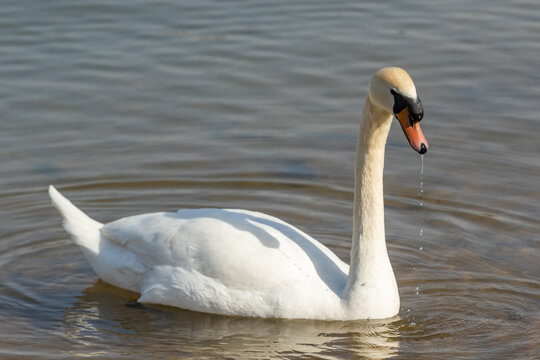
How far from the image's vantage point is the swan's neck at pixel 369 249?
271 inches

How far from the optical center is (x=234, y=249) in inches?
275

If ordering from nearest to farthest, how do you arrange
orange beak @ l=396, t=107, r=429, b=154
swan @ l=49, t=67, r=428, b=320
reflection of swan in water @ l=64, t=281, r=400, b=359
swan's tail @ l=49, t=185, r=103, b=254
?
orange beak @ l=396, t=107, r=429, b=154, reflection of swan in water @ l=64, t=281, r=400, b=359, swan @ l=49, t=67, r=428, b=320, swan's tail @ l=49, t=185, r=103, b=254

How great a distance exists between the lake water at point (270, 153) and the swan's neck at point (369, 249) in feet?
0.55

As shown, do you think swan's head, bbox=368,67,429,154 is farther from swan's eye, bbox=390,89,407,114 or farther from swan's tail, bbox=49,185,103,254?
swan's tail, bbox=49,185,103,254

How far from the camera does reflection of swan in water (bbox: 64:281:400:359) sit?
669cm

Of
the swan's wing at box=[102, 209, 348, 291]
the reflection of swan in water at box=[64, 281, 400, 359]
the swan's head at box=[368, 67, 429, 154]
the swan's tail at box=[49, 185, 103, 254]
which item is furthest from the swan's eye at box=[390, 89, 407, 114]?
the swan's tail at box=[49, 185, 103, 254]

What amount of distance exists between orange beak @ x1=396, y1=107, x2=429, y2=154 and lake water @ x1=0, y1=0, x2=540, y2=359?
1461 millimetres

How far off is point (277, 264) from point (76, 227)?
5.92 feet

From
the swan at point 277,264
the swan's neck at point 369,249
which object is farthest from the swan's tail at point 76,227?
the swan's neck at point 369,249

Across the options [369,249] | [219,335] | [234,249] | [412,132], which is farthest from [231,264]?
[412,132]

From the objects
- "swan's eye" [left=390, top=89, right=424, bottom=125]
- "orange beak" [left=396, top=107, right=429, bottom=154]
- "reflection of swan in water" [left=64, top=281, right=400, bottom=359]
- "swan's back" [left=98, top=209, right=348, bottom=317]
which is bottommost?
"reflection of swan in water" [left=64, top=281, right=400, bottom=359]

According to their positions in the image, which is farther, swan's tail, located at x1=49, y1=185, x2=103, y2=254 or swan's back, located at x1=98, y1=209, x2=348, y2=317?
swan's tail, located at x1=49, y1=185, x2=103, y2=254

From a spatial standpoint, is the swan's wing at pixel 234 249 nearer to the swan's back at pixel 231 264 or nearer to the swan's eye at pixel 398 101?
the swan's back at pixel 231 264

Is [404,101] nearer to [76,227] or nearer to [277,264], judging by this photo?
[277,264]
